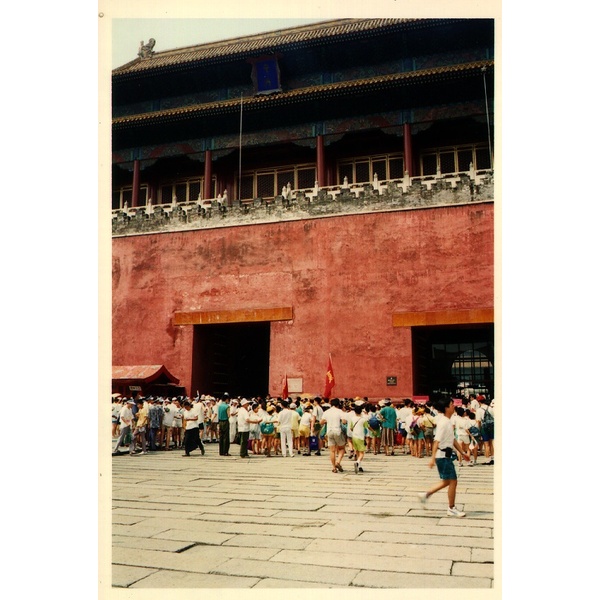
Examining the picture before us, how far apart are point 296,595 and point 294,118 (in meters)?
15.7

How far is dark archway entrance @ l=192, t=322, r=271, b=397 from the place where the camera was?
16047 millimetres

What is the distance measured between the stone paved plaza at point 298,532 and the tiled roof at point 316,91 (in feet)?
35.3

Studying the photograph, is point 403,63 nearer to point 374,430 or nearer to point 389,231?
point 389,231

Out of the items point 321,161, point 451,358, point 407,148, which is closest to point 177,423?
point 321,161

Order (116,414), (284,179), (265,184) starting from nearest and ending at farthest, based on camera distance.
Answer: (116,414), (284,179), (265,184)

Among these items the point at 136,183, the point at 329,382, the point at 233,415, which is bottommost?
the point at 233,415

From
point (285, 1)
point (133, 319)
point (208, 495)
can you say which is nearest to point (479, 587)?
point (208, 495)

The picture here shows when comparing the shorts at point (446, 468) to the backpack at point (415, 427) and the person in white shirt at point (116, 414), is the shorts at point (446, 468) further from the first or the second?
the person in white shirt at point (116, 414)

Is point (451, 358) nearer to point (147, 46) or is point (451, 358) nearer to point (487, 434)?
point (487, 434)

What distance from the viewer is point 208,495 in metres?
7.45

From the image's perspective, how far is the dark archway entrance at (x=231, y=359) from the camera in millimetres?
16047

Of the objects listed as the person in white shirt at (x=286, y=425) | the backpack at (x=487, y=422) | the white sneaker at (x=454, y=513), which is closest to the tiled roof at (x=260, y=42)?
the person in white shirt at (x=286, y=425)

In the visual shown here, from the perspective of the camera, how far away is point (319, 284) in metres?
14.9

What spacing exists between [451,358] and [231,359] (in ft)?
25.2
